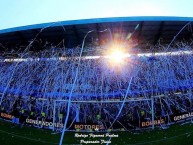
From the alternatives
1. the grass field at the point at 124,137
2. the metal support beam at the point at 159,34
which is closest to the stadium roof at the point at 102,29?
the metal support beam at the point at 159,34

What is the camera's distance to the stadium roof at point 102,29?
10.8 m

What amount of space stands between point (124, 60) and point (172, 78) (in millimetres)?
2055

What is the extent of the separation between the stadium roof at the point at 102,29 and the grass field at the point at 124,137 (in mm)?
4400

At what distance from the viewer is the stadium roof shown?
1078cm

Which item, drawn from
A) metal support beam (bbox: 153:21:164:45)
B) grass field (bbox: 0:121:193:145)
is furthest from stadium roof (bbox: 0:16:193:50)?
grass field (bbox: 0:121:193:145)

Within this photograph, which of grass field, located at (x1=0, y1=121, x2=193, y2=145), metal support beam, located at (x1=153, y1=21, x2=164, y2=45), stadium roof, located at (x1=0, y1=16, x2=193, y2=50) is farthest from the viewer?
metal support beam, located at (x1=153, y1=21, x2=164, y2=45)

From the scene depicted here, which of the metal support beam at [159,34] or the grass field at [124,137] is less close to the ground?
the metal support beam at [159,34]

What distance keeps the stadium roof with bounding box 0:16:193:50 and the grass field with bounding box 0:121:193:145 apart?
440 centimetres

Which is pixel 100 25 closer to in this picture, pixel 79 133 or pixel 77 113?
pixel 77 113

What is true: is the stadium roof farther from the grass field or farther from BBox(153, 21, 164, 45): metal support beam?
the grass field

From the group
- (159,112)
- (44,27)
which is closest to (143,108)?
(159,112)

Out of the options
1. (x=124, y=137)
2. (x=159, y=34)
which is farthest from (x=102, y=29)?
(x=124, y=137)

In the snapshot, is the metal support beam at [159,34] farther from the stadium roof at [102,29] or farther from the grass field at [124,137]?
the grass field at [124,137]

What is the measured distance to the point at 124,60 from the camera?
10.7m
